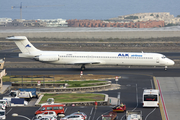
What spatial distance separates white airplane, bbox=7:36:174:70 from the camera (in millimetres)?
66812

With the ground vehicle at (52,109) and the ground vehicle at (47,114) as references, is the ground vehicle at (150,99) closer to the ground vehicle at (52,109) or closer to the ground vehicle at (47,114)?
the ground vehicle at (52,109)

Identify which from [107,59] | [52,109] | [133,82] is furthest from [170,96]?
[107,59]

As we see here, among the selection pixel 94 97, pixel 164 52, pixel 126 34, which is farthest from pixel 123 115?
pixel 126 34

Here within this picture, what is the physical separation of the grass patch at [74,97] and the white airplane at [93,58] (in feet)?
63.3

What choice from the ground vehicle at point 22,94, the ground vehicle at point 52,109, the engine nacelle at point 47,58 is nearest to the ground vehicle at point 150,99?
the ground vehicle at point 52,109

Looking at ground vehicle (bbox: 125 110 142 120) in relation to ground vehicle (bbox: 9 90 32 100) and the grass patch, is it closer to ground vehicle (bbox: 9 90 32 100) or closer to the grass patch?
the grass patch

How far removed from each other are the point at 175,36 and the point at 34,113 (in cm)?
11512

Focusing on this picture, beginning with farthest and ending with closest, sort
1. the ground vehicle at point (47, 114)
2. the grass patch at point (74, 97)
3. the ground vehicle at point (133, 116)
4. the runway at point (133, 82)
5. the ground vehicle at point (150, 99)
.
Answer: the grass patch at point (74, 97)
the ground vehicle at point (150, 99)
the runway at point (133, 82)
the ground vehicle at point (47, 114)
the ground vehicle at point (133, 116)

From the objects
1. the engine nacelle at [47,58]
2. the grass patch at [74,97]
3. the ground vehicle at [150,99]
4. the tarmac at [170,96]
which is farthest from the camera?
the engine nacelle at [47,58]

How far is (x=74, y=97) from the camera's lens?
46062 millimetres

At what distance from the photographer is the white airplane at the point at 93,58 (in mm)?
66812

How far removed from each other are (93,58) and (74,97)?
2201cm

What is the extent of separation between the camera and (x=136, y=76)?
203ft

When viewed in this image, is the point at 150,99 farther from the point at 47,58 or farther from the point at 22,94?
the point at 47,58
